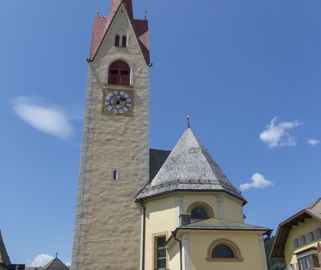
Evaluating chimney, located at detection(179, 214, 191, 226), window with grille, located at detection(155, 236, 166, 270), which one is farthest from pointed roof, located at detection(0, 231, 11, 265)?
chimney, located at detection(179, 214, 191, 226)

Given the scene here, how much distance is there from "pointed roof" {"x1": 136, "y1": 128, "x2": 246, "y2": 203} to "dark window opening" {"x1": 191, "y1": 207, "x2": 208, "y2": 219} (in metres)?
1.11

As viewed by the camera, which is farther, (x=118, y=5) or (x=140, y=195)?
(x=118, y=5)

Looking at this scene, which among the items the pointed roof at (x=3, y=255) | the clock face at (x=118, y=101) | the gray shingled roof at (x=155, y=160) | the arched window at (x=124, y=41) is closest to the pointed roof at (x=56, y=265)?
the pointed roof at (x=3, y=255)

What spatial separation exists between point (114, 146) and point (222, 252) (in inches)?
463

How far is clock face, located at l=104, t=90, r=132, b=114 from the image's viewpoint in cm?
2820

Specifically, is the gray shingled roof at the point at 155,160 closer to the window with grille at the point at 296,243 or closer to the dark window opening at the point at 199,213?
the dark window opening at the point at 199,213

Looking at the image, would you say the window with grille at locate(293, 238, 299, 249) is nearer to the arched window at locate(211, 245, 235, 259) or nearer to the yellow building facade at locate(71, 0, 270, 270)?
the yellow building facade at locate(71, 0, 270, 270)

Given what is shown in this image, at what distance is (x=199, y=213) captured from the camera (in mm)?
21688

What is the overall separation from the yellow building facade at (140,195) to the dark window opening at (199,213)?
6cm

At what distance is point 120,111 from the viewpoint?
2816 cm

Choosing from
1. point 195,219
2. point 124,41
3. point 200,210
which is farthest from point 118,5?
point 195,219

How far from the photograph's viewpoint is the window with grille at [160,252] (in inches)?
839

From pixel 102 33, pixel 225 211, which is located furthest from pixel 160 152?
pixel 102 33

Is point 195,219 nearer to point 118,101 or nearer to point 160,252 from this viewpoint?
point 160,252
